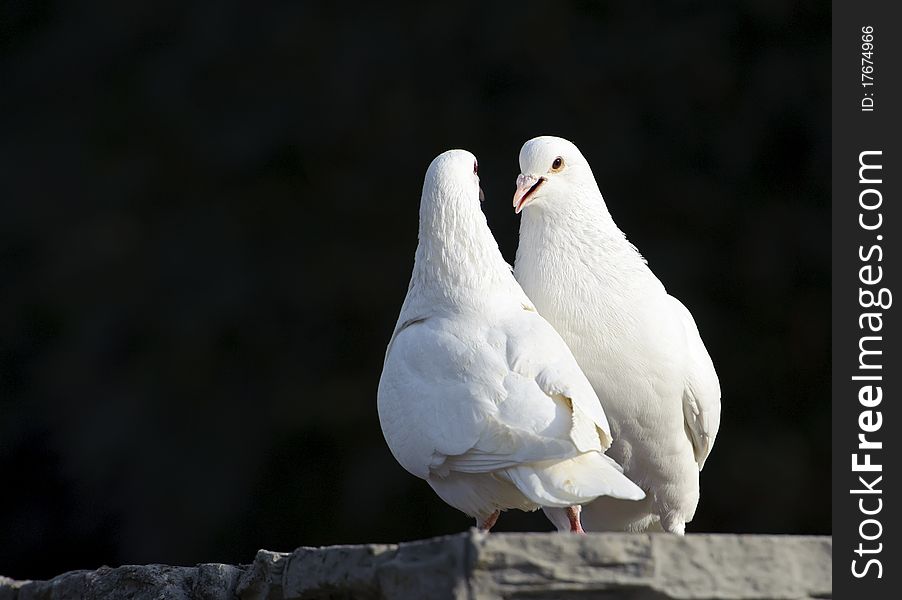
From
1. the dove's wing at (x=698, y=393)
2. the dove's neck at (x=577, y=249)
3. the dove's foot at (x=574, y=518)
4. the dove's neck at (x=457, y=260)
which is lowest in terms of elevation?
the dove's foot at (x=574, y=518)

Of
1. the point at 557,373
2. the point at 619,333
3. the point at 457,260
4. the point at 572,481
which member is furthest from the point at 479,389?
the point at 619,333

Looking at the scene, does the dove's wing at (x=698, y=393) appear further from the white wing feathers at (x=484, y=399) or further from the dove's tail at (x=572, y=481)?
the dove's tail at (x=572, y=481)

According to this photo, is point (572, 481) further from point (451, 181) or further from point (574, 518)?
point (451, 181)

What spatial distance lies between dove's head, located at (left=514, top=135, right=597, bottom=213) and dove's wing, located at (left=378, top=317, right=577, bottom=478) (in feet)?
2.12

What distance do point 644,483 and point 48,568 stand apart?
4.13 meters

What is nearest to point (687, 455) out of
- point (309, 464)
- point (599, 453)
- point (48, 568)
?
point (599, 453)

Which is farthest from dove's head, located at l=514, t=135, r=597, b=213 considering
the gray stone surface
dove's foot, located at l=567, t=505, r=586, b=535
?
the gray stone surface

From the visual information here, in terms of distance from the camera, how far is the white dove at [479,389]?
8.78 feet

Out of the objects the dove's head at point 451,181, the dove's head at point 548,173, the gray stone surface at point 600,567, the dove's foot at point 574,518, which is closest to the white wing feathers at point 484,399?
the dove's foot at point 574,518

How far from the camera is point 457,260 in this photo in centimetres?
312

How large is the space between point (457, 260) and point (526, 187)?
19.5 inches

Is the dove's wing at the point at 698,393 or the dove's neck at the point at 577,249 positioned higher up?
the dove's neck at the point at 577,249

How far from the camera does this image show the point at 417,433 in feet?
9.36
